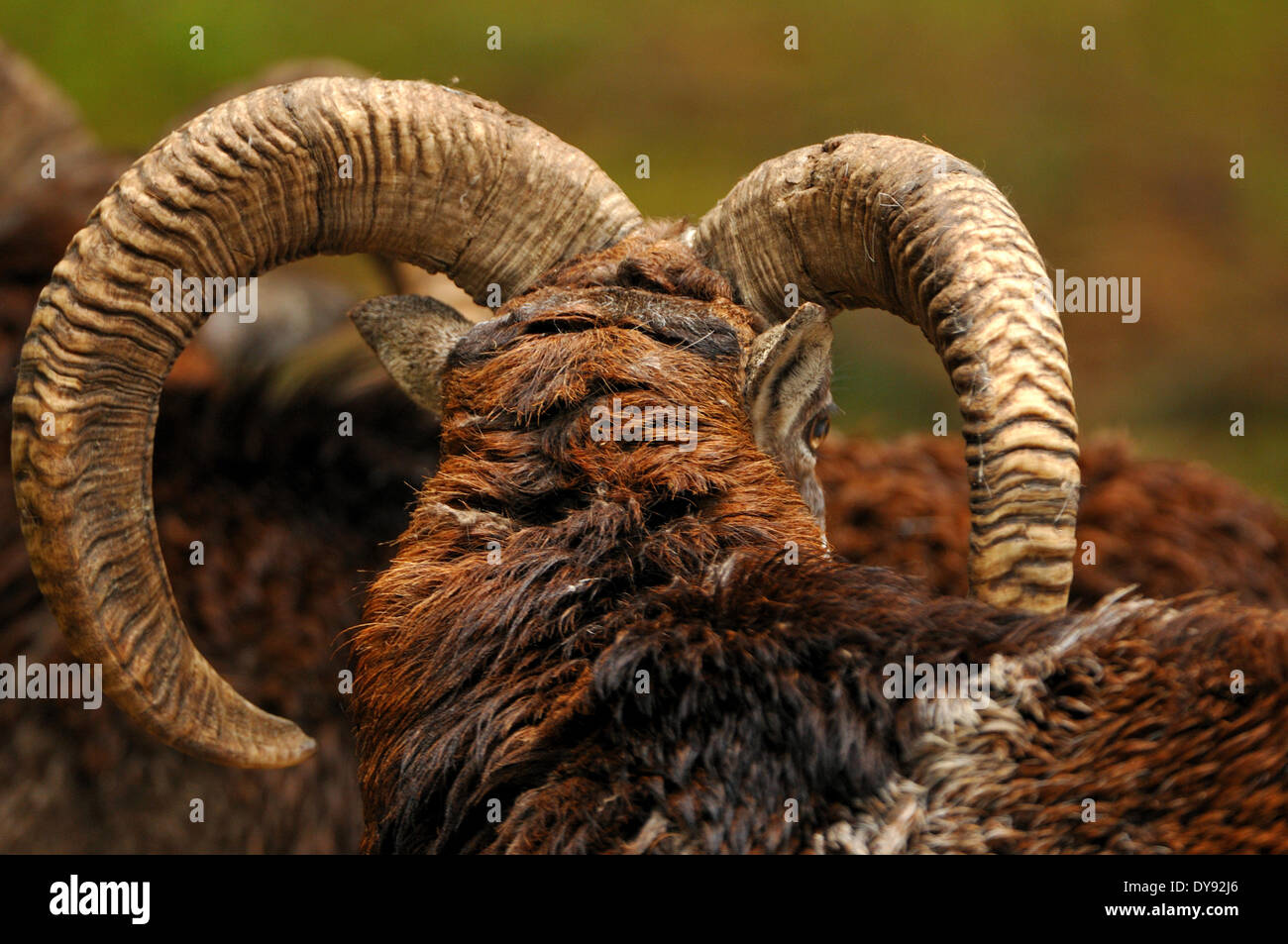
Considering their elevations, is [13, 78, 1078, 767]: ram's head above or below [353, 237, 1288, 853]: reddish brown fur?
above

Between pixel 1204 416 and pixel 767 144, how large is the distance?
18.5 feet

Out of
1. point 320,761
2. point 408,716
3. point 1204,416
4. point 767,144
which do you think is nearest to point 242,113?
point 408,716

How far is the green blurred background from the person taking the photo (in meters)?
11.6

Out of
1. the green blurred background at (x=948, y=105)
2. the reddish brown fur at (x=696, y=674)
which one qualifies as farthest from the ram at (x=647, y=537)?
the green blurred background at (x=948, y=105)

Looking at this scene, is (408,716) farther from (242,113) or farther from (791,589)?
(242,113)

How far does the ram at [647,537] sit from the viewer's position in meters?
1.97

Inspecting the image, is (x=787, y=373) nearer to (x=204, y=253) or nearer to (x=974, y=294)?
(x=974, y=294)

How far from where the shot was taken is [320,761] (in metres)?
4.99

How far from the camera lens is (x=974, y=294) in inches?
101

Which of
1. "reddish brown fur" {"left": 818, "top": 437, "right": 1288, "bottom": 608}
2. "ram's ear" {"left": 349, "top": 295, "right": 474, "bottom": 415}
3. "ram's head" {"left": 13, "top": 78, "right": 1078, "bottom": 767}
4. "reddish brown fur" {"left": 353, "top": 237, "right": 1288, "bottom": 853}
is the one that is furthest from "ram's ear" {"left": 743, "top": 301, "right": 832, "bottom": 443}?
"reddish brown fur" {"left": 818, "top": 437, "right": 1288, "bottom": 608}

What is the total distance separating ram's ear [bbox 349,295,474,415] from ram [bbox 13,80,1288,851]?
0.04 ft

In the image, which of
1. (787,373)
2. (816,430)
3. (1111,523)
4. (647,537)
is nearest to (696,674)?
(647,537)

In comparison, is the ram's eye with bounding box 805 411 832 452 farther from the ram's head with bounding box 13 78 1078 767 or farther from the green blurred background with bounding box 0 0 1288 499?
the green blurred background with bounding box 0 0 1288 499

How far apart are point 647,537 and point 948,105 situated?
10896mm
